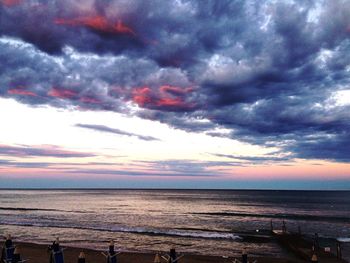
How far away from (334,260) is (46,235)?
103 feet

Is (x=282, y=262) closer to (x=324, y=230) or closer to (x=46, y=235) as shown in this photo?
(x=46, y=235)

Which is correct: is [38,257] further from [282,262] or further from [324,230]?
[324,230]

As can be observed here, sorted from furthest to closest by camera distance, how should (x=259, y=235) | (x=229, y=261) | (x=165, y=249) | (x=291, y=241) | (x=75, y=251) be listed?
(x=259, y=235)
(x=291, y=241)
(x=165, y=249)
(x=75, y=251)
(x=229, y=261)

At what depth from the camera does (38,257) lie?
73.6ft

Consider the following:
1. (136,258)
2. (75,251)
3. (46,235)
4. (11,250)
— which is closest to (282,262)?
(136,258)

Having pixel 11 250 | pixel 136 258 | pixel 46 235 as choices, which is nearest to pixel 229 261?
pixel 136 258

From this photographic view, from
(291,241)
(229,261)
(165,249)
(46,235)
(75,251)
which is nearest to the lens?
(229,261)

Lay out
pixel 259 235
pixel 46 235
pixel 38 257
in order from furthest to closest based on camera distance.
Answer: pixel 259 235, pixel 46 235, pixel 38 257

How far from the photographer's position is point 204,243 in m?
36.0

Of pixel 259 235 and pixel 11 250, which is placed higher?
pixel 11 250

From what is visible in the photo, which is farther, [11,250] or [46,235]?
[46,235]

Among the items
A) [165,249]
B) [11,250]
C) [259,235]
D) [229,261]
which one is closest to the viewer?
[11,250]

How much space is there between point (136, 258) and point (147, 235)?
59.5 ft

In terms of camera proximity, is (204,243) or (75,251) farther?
(204,243)
